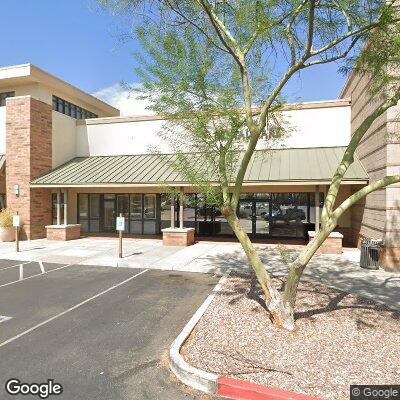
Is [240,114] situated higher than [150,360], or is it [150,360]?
[240,114]

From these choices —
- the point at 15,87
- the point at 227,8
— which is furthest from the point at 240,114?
the point at 15,87

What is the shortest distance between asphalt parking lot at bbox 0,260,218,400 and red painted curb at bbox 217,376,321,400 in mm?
408

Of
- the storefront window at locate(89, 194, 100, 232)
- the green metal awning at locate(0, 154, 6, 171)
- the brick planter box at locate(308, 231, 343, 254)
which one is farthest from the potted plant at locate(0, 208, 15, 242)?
the brick planter box at locate(308, 231, 343, 254)

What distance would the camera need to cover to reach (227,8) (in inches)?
285

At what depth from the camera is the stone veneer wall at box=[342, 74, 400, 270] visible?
36.6 ft

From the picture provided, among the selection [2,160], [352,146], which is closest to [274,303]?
[352,146]

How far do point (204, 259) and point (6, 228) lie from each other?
11.3 meters

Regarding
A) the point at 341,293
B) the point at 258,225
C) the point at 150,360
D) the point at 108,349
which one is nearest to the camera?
the point at 150,360

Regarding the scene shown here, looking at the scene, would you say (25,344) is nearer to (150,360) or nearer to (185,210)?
(150,360)

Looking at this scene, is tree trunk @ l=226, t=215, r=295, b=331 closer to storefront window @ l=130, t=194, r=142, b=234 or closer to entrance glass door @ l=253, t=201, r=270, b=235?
entrance glass door @ l=253, t=201, r=270, b=235

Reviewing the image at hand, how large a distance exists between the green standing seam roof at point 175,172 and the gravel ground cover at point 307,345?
25.5 feet

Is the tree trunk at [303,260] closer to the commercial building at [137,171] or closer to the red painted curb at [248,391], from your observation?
the red painted curb at [248,391]

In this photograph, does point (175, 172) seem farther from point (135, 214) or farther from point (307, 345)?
point (307, 345)

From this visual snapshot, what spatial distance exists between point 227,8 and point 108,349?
7105mm
